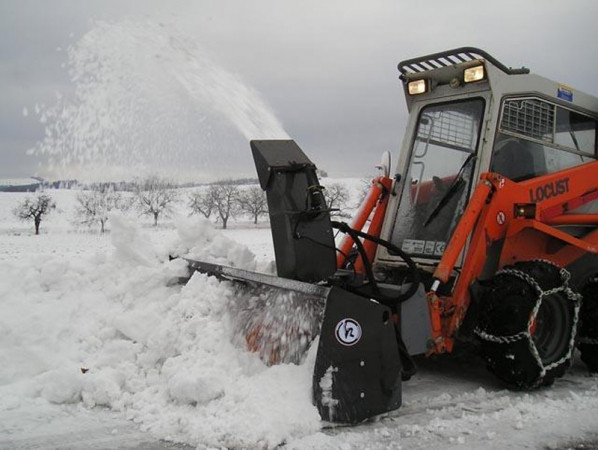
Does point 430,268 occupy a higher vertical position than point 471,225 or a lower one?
lower

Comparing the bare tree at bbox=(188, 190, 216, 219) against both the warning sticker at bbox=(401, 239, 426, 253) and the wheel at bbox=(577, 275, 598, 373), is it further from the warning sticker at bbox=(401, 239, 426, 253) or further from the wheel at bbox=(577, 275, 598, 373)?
the wheel at bbox=(577, 275, 598, 373)

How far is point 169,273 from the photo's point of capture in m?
4.66

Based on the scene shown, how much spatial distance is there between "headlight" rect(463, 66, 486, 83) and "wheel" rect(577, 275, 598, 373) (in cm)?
193

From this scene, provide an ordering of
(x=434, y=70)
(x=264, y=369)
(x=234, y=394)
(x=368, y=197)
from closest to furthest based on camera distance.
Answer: (x=234, y=394) < (x=264, y=369) < (x=434, y=70) < (x=368, y=197)

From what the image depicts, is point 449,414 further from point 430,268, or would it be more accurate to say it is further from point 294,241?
point 294,241

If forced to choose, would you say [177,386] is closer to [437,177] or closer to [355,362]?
[355,362]

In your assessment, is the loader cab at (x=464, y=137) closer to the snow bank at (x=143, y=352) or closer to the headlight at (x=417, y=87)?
the headlight at (x=417, y=87)

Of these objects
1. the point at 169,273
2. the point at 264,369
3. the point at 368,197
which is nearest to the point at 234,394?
the point at 264,369

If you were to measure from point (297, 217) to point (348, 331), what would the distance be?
2.82 feet

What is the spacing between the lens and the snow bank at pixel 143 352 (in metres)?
3.01

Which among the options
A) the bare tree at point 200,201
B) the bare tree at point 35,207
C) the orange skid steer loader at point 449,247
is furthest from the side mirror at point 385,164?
the bare tree at point 35,207

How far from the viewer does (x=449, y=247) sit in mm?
3818

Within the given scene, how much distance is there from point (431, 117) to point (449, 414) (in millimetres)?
2540

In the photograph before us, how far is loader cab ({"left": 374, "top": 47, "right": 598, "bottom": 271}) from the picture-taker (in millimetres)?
4242
